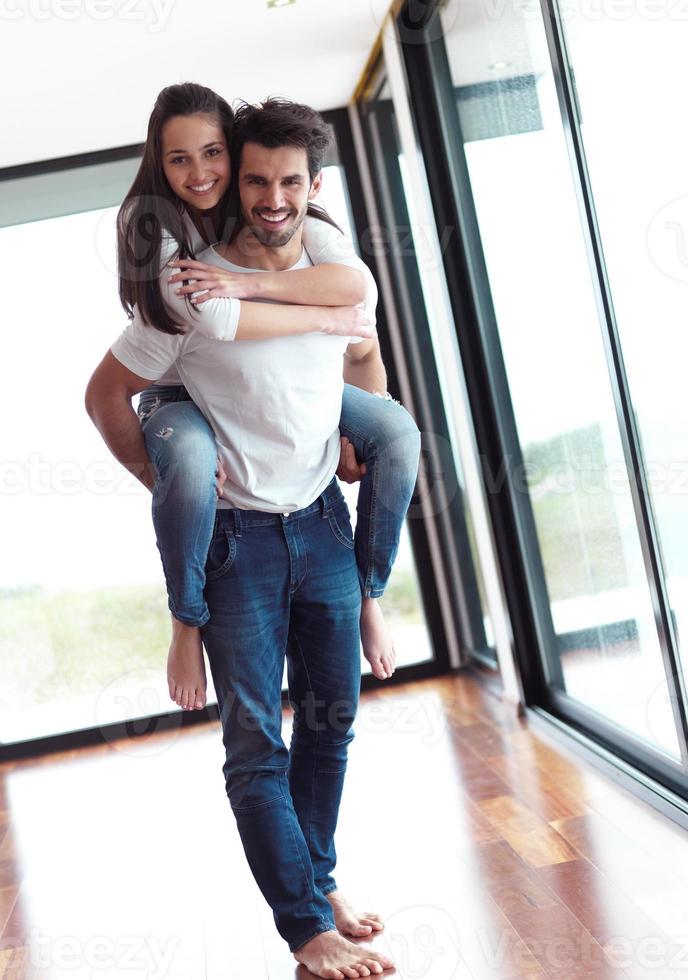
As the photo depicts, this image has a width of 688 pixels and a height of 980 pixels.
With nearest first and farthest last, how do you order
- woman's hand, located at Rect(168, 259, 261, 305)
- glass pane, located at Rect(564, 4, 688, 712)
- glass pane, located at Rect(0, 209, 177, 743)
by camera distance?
woman's hand, located at Rect(168, 259, 261, 305) → glass pane, located at Rect(564, 4, 688, 712) → glass pane, located at Rect(0, 209, 177, 743)

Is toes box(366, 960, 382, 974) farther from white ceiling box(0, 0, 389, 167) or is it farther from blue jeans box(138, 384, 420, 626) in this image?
white ceiling box(0, 0, 389, 167)

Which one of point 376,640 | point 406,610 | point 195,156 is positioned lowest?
point 406,610

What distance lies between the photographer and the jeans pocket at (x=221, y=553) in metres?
1.75

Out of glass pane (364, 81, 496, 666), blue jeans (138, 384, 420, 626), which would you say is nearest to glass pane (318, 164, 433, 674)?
glass pane (364, 81, 496, 666)

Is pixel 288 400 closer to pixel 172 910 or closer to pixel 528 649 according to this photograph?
pixel 172 910

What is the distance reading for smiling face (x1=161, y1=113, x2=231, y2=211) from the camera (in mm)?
1634

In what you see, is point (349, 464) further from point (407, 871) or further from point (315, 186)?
point (407, 871)

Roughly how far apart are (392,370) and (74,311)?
1.29m

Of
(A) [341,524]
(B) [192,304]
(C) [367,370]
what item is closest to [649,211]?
(C) [367,370]

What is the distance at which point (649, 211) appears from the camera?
208 centimetres

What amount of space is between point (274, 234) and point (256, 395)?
263 millimetres

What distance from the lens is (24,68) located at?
3.21 m

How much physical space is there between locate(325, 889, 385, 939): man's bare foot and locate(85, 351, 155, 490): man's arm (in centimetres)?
93

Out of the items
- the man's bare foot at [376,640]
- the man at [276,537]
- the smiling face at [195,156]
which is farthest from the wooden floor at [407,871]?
the smiling face at [195,156]
